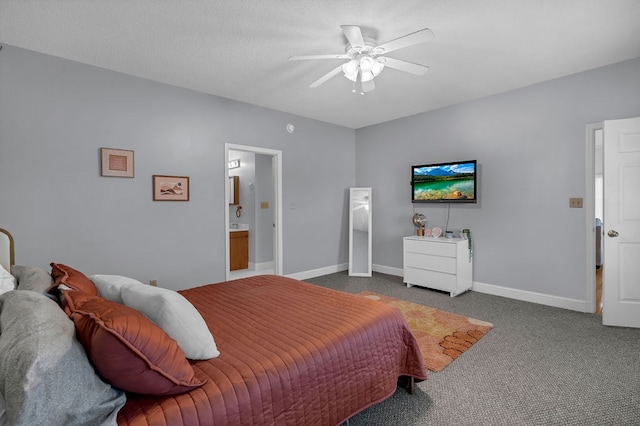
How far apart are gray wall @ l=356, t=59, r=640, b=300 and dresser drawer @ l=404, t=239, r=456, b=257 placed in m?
0.51

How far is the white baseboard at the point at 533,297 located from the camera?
3531 mm

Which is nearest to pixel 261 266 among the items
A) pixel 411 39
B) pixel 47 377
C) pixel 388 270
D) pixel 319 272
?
pixel 319 272

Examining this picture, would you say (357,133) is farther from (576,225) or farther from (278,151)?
(576,225)

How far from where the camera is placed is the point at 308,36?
265cm

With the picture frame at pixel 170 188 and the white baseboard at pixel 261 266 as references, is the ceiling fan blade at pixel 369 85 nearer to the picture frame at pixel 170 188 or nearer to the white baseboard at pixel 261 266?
the picture frame at pixel 170 188

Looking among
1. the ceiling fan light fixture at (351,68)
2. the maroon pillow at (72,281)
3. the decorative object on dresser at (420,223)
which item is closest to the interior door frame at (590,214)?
the decorative object on dresser at (420,223)

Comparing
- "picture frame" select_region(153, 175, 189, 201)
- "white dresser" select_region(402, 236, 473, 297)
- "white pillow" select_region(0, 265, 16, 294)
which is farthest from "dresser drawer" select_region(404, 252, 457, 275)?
"white pillow" select_region(0, 265, 16, 294)

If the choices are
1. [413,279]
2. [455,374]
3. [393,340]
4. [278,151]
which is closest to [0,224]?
[278,151]

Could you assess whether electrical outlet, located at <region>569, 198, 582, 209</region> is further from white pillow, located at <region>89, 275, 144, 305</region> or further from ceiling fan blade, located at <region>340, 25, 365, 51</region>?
white pillow, located at <region>89, 275, 144, 305</region>

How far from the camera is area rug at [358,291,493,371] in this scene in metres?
2.52

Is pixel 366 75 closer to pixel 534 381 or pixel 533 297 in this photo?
pixel 534 381

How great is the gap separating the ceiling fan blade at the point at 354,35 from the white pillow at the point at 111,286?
210 cm

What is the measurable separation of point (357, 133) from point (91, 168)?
4.16 m

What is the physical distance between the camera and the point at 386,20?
2426 mm
